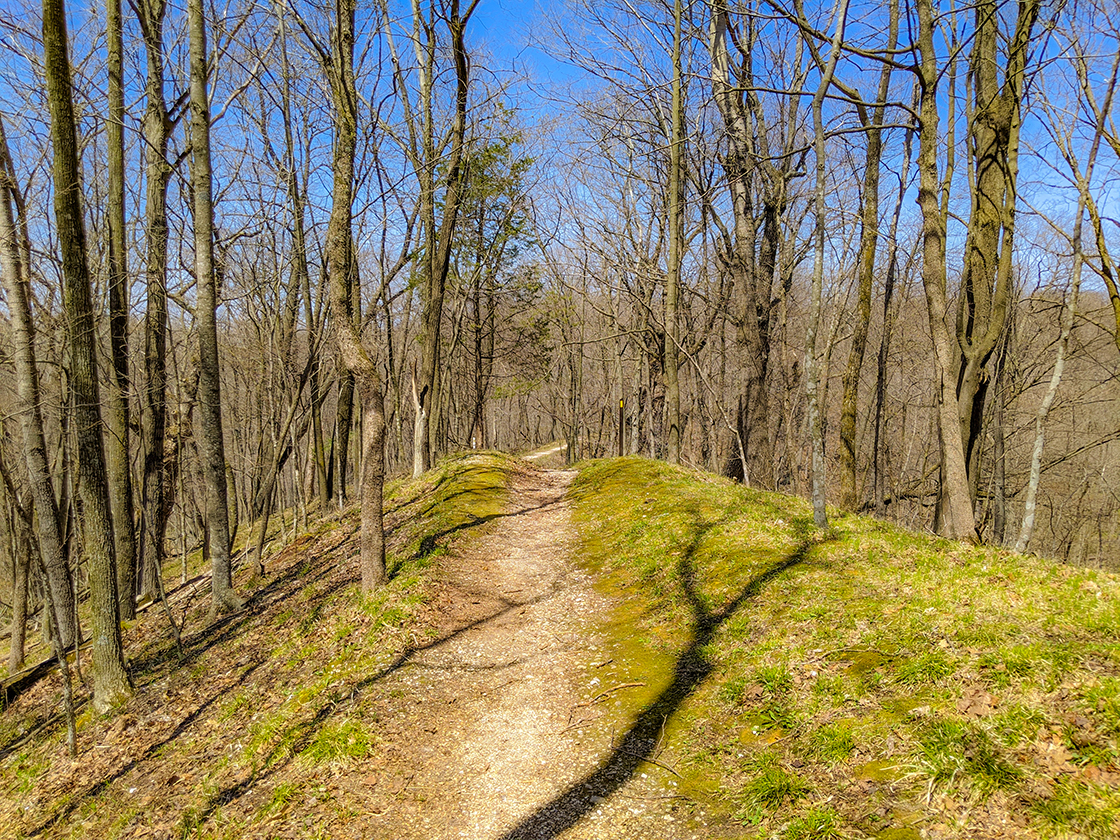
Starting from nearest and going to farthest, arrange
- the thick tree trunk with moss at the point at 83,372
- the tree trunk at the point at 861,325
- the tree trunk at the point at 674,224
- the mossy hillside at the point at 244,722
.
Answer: the mossy hillside at the point at 244,722
the thick tree trunk with moss at the point at 83,372
the tree trunk at the point at 861,325
the tree trunk at the point at 674,224

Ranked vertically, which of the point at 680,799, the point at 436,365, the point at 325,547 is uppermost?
the point at 436,365

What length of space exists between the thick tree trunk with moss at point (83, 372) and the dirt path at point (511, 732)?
12.9 feet

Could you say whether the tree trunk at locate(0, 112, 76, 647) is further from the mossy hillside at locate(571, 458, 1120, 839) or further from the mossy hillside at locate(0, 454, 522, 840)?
the mossy hillside at locate(571, 458, 1120, 839)

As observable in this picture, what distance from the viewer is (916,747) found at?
11.2 feet

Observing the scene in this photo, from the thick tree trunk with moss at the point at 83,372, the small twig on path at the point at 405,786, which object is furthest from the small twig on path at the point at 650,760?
the thick tree trunk with moss at the point at 83,372

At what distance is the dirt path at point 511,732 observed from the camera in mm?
3869

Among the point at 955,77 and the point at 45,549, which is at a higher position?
the point at 955,77

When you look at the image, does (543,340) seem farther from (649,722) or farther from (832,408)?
(649,722)

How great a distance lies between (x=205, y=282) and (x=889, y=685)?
9.27 m

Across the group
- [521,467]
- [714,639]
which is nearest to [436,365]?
[521,467]

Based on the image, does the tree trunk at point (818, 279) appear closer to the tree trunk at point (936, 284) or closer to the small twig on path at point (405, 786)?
the tree trunk at point (936, 284)

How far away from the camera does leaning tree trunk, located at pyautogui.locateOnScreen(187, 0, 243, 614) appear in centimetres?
834

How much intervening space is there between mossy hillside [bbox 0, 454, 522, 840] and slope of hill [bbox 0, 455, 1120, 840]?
0.03m

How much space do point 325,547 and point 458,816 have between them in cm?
832
